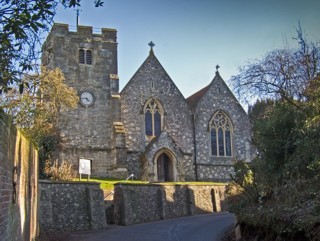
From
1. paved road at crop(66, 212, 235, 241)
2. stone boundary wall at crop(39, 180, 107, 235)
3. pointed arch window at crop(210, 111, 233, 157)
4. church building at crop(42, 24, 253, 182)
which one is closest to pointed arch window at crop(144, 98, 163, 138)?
church building at crop(42, 24, 253, 182)

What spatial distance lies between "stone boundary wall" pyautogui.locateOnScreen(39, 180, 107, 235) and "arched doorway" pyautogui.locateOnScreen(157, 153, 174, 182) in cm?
1274

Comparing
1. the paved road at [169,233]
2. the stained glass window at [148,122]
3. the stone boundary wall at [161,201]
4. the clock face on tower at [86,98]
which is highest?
the clock face on tower at [86,98]

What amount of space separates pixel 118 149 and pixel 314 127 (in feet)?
62.5

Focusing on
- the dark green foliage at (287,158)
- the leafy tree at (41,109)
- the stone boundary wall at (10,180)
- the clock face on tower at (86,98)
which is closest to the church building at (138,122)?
the clock face on tower at (86,98)

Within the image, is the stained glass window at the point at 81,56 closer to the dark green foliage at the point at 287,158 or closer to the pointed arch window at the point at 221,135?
the pointed arch window at the point at 221,135

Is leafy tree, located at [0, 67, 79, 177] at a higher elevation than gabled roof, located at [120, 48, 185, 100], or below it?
below

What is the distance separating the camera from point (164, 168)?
3297cm

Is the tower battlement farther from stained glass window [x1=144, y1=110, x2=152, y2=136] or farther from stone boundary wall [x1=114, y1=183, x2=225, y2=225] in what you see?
stone boundary wall [x1=114, y1=183, x2=225, y2=225]

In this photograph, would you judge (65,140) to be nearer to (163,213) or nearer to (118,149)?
(118,149)

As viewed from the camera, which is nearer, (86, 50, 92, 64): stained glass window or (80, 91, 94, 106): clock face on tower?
(80, 91, 94, 106): clock face on tower

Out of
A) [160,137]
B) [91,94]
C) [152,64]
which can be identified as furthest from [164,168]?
[152,64]

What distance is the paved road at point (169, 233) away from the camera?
15.2 metres

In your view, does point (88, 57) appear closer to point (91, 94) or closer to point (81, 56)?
point (81, 56)

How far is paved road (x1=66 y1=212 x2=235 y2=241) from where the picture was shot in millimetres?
15188
